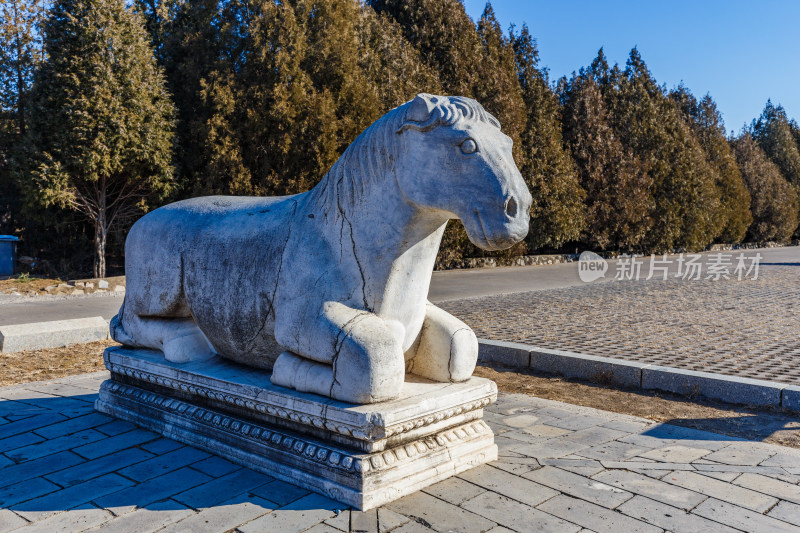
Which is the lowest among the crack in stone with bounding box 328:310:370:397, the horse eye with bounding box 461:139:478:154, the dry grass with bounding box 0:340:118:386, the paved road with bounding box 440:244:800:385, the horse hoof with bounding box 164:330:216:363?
the dry grass with bounding box 0:340:118:386

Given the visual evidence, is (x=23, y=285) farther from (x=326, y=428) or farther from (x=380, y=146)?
(x=380, y=146)

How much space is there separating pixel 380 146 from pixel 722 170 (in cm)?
3806

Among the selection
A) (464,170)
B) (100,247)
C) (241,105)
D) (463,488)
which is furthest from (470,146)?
(100,247)

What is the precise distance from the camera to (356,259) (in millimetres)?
2965

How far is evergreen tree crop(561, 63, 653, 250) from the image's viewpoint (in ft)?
80.6

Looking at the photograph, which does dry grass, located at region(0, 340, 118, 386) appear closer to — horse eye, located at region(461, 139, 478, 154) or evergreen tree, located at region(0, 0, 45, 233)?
horse eye, located at region(461, 139, 478, 154)

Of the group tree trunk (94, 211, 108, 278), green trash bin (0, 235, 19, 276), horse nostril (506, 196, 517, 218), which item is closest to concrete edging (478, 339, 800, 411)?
horse nostril (506, 196, 517, 218)

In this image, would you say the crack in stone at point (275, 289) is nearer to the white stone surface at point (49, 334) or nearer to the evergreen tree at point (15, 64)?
A: the white stone surface at point (49, 334)

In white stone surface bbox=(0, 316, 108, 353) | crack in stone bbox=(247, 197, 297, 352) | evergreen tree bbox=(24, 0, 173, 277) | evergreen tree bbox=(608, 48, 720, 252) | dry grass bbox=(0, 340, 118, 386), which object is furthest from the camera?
evergreen tree bbox=(608, 48, 720, 252)

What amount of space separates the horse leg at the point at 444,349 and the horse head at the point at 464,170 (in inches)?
28.0

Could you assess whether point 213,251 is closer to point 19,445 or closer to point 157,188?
point 19,445

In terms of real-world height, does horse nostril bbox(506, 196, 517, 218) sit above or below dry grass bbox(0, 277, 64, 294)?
above

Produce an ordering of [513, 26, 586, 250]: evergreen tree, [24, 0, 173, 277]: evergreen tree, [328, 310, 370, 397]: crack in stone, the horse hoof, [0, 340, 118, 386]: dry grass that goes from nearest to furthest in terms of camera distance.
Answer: [328, 310, 370, 397]: crack in stone, the horse hoof, [0, 340, 118, 386]: dry grass, [24, 0, 173, 277]: evergreen tree, [513, 26, 586, 250]: evergreen tree

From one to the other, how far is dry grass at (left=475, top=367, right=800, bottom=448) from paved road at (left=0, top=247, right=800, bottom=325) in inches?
229
